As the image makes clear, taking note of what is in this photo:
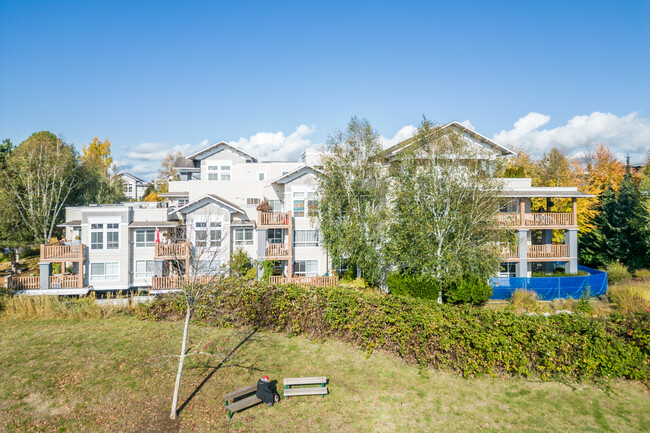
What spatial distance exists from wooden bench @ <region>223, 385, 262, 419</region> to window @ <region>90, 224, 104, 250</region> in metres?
23.0

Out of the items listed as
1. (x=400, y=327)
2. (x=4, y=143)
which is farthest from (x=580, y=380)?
(x=4, y=143)

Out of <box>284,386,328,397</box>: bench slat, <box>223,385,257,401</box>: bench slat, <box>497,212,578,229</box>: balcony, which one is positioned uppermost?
<box>497,212,578,229</box>: balcony

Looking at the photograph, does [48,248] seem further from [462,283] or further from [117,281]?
[462,283]

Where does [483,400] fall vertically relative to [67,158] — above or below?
below

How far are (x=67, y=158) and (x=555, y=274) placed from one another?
146 ft

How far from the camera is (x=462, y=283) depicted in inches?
912

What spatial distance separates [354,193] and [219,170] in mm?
18186

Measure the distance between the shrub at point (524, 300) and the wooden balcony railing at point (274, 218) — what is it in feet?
51.9

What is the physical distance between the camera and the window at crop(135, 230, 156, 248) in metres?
29.6

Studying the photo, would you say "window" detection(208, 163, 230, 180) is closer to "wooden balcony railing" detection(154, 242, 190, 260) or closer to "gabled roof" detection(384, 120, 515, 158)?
"wooden balcony railing" detection(154, 242, 190, 260)

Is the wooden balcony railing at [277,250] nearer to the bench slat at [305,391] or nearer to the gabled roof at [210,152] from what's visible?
the gabled roof at [210,152]

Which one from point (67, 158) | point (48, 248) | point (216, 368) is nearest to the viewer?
point (216, 368)

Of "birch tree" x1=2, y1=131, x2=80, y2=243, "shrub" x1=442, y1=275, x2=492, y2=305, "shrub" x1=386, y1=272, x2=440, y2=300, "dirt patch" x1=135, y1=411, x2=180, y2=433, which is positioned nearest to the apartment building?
"shrub" x1=442, y1=275, x2=492, y2=305

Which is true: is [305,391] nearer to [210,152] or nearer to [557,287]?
[557,287]
